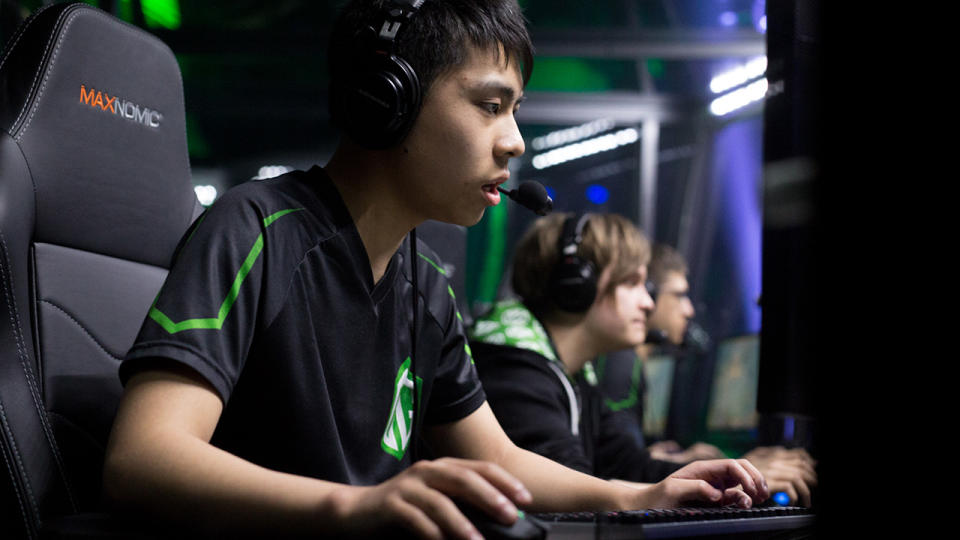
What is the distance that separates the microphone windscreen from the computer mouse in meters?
0.63

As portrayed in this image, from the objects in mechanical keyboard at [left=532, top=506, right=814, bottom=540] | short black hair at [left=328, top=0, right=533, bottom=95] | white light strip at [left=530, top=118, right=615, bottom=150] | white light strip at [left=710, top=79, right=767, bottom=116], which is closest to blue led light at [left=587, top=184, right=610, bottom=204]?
white light strip at [left=530, top=118, right=615, bottom=150]

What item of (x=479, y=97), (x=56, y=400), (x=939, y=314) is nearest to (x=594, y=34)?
(x=479, y=97)

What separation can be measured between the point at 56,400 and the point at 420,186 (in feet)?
1.53

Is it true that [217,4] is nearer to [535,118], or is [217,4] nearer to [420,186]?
[535,118]

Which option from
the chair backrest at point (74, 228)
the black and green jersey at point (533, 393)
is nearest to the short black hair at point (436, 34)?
the chair backrest at point (74, 228)

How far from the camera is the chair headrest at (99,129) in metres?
0.91

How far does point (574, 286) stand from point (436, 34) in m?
0.95

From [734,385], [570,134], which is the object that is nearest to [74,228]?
[734,385]

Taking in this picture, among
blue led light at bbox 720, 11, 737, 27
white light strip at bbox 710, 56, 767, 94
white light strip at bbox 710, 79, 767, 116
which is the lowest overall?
white light strip at bbox 710, 79, 767, 116

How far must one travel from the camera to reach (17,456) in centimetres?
77

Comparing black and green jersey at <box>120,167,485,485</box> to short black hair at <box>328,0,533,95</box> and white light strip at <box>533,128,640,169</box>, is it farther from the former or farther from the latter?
white light strip at <box>533,128,640,169</box>

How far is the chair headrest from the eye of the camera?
908 millimetres

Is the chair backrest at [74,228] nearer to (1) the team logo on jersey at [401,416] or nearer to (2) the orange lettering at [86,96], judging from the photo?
(2) the orange lettering at [86,96]

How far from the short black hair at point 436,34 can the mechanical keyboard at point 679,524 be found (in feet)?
1.75
